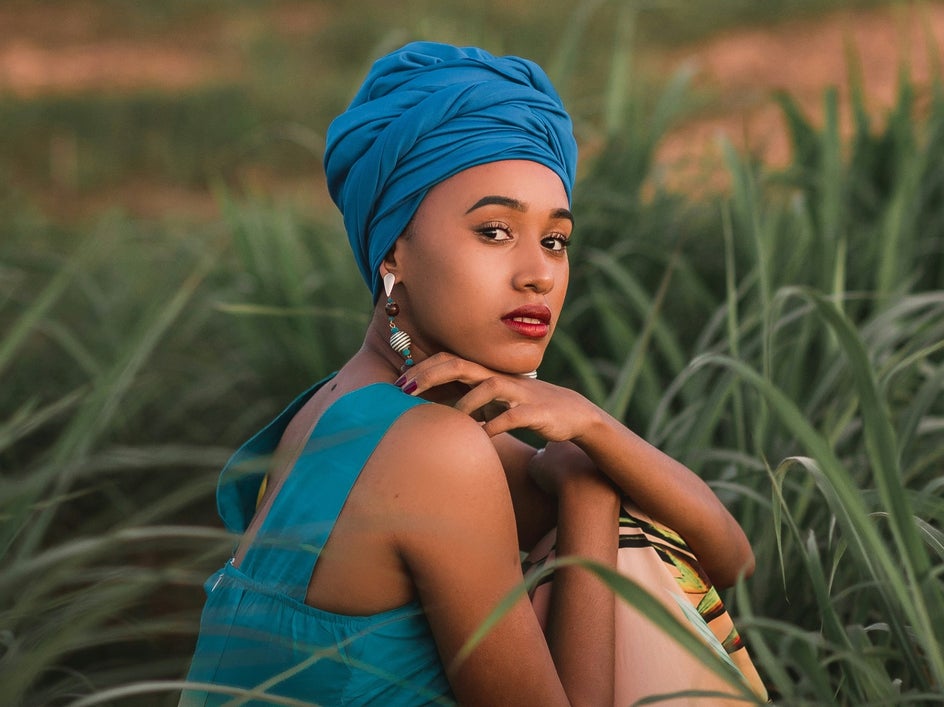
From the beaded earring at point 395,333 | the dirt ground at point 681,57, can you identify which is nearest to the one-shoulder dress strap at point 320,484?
the beaded earring at point 395,333

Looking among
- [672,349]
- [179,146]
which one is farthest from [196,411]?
[179,146]

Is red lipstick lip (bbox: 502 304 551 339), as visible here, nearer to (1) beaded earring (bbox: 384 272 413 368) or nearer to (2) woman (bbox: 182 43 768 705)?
(2) woman (bbox: 182 43 768 705)

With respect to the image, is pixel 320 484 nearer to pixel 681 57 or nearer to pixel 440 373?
pixel 440 373

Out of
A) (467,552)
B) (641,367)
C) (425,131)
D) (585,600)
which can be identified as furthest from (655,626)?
(641,367)

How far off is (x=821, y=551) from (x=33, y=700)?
157cm

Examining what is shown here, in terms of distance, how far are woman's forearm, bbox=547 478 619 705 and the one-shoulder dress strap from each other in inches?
13.1

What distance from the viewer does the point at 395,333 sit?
1856 millimetres

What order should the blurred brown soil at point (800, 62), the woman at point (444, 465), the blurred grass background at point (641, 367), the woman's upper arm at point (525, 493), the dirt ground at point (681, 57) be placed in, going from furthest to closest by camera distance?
the dirt ground at point (681, 57), the blurred brown soil at point (800, 62), the woman's upper arm at point (525, 493), the woman at point (444, 465), the blurred grass background at point (641, 367)

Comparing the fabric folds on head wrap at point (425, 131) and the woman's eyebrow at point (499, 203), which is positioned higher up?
the fabric folds on head wrap at point (425, 131)

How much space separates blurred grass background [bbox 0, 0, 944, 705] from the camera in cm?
152

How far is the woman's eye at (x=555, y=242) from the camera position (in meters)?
1.88

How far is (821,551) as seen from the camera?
7.97 ft

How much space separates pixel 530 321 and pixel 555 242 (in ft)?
0.57

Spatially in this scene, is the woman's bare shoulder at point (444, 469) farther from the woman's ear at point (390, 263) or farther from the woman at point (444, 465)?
the woman's ear at point (390, 263)
